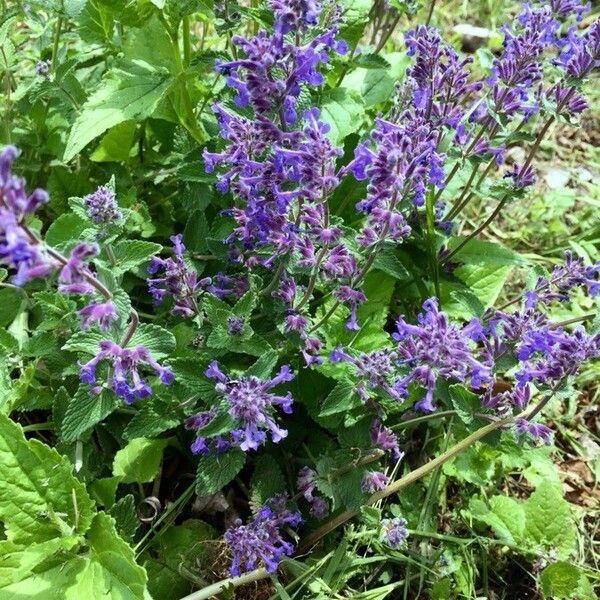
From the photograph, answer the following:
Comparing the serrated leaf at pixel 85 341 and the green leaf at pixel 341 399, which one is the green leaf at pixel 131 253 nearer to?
the serrated leaf at pixel 85 341

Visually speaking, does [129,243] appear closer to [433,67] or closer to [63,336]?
[63,336]

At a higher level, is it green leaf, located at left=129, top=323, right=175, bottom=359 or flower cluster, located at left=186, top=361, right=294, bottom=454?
green leaf, located at left=129, top=323, right=175, bottom=359

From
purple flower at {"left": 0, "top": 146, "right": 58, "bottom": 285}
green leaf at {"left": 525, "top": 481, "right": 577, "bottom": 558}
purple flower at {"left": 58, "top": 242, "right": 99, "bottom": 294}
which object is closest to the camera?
purple flower at {"left": 0, "top": 146, "right": 58, "bottom": 285}

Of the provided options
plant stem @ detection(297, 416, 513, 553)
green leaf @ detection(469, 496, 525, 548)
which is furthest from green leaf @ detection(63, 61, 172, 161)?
green leaf @ detection(469, 496, 525, 548)

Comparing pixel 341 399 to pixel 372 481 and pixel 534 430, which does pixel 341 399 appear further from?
pixel 534 430

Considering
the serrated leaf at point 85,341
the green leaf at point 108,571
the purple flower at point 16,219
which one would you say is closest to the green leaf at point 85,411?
the serrated leaf at point 85,341

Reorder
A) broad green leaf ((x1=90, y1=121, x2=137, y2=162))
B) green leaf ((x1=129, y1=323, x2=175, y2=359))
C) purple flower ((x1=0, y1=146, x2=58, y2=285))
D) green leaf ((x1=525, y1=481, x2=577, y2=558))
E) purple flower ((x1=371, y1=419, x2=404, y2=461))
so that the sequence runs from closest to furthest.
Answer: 1. purple flower ((x1=0, y1=146, x2=58, y2=285))
2. green leaf ((x1=129, y1=323, x2=175, y2=359))
3. purple flower ((x1=371, y1=419, x2=404, y2=461))
4. green leaf ((x1=525, y1=481, x2=577, y2=558))
5. broad green leaf ((x1=90, y1=121, x2=137, y2=162))

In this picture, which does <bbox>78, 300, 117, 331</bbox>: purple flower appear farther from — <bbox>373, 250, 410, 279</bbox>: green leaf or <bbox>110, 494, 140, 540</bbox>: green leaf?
<bbox>373, 250, 410, 279</bbox>: green leaf

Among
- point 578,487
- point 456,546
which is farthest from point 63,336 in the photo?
point 578,487
